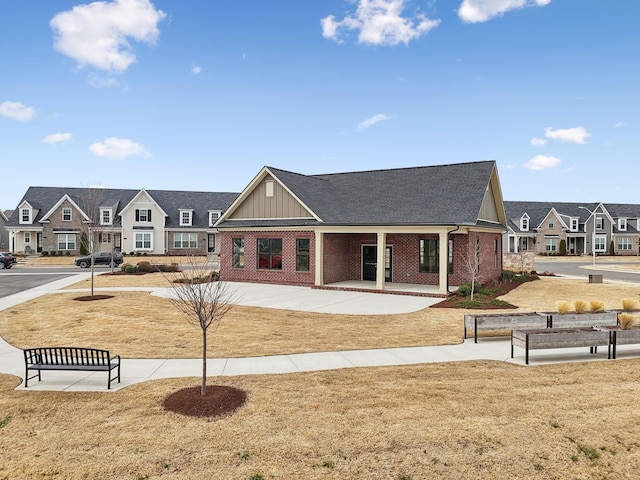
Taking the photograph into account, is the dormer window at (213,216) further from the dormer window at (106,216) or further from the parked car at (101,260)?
the parked car at (101,260)

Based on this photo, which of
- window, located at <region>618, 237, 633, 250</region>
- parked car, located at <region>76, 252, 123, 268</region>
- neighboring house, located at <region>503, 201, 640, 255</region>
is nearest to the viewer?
parked car, located at <region>76, 252, 123, 268</region>

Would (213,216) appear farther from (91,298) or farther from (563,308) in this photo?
(563,308)

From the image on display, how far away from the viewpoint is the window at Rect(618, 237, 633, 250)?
67938 mm

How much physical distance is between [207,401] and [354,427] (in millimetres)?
2740

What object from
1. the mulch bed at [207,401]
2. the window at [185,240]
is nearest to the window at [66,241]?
the window at [185,240]

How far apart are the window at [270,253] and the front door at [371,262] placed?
5.35m

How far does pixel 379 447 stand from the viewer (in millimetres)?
6043

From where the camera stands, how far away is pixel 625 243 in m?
68.2

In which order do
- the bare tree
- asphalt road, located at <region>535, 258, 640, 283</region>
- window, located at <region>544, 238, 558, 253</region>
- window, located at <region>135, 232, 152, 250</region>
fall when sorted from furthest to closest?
1. window, located at <region>544, 238, 558, 253</region>
2. window, located at <region>135, 232, 152, 250</region>
3. asphalt road, located at <region>535, 258, 640, 283</region>
4. the bare tree

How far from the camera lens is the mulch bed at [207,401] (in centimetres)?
725

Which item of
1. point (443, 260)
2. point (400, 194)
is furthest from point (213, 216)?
point (443, 260)

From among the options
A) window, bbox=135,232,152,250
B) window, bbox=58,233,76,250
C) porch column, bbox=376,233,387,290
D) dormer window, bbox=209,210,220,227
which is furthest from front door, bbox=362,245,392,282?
window, bbox=58,233,76,250

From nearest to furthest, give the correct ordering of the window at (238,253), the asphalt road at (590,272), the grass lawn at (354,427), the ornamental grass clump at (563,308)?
the grass lawn at (354,427) < the ornamental grass clump at (563,308) < the window at (238,253) < the asphalt road at (590,272)

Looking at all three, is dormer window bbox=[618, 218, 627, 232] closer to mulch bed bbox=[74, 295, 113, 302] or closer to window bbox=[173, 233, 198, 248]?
window bbox=[173, 233, 198, 248]
